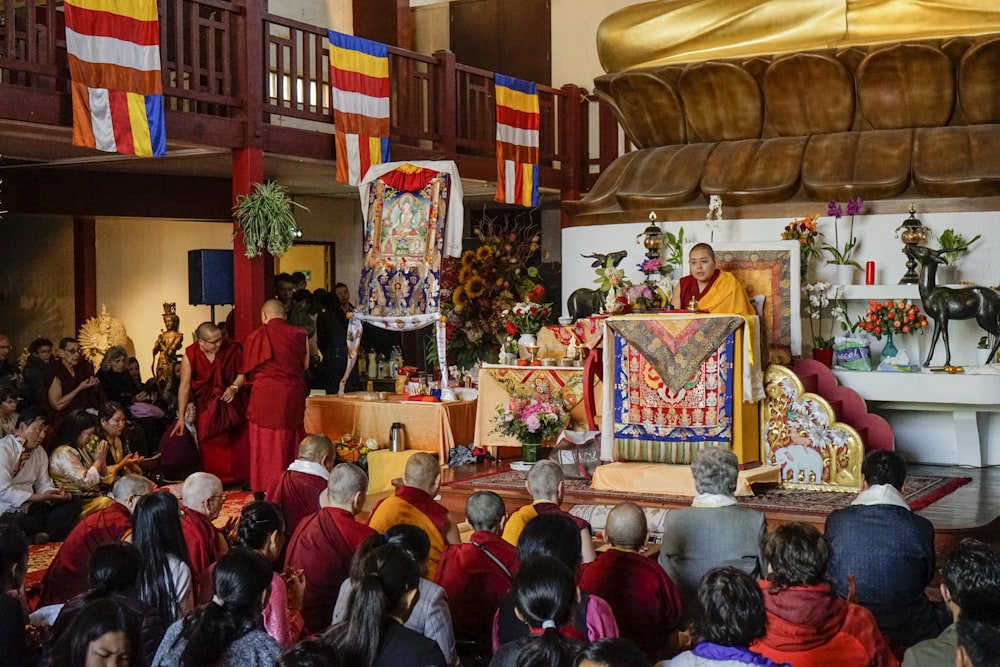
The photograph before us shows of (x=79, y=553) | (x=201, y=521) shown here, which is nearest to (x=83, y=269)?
(x=79, y=553)

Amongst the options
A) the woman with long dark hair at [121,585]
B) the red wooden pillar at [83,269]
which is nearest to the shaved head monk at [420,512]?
the woman with long dark hair at [121,585]

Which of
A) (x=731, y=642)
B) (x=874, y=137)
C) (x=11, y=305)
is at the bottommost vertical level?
(x=731, y=642)

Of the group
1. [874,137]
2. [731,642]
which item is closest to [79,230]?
[874,137]

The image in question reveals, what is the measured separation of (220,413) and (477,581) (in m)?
4.87

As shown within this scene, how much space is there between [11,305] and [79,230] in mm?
1124

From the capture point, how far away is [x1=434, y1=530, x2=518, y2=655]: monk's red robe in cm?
403

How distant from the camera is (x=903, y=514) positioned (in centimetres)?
426

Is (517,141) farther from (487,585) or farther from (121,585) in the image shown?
(121,585)

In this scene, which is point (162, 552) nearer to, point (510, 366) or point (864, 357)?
point (510, 366)

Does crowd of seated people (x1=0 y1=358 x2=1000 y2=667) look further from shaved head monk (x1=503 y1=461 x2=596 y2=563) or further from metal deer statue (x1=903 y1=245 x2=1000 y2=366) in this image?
metal deer statue (x1=903 y1=245 x2=1000 y2=366)

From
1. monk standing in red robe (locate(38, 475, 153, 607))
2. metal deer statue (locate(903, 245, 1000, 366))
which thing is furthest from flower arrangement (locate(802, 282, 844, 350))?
monk standing in red robe (locate(38, 475, 153, 607))

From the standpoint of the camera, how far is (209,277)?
9180mm

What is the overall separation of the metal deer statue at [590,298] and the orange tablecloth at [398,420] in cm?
119

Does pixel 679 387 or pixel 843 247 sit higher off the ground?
pixel 843 247
